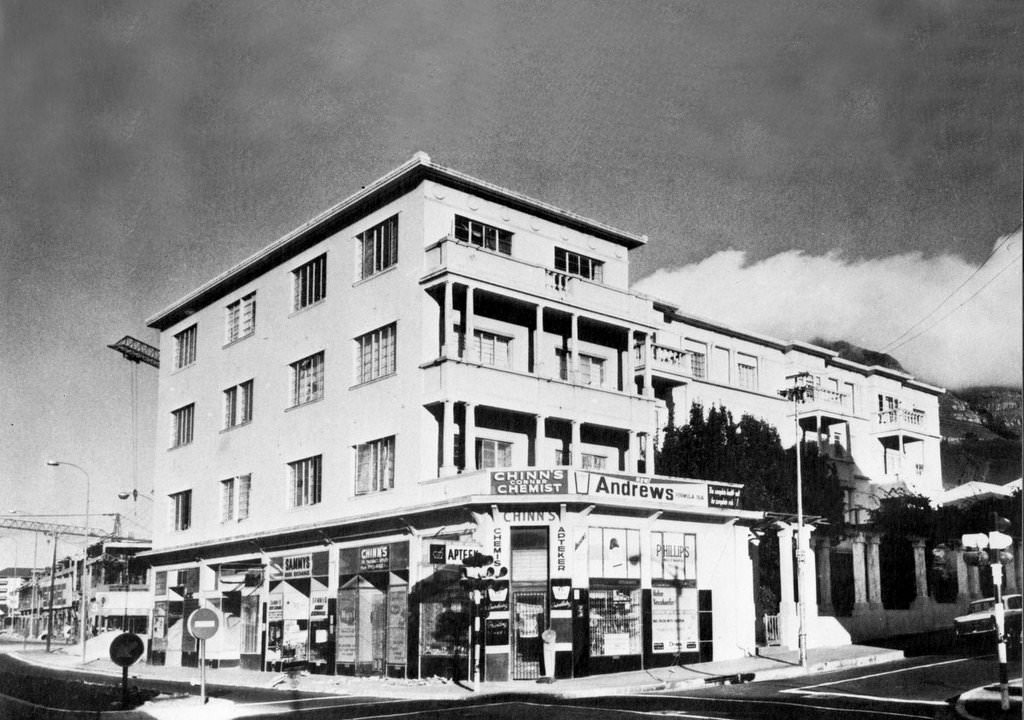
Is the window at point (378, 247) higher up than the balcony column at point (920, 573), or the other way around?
the window at point (378, 247)

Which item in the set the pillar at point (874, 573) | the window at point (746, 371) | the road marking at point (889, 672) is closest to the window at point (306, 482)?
the window at point (746, 371)

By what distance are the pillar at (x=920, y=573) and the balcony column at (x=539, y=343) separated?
39.9 ft

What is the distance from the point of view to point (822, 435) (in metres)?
13.7

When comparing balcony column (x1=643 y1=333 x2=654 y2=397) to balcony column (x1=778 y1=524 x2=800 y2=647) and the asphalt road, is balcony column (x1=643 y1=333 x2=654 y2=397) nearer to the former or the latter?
balcony column (x1=778 y1=524 x2=800 y2=647)

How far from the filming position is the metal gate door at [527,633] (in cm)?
1855

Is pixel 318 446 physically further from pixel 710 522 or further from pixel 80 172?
pixel 80 172

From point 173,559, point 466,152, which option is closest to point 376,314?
point 173,559

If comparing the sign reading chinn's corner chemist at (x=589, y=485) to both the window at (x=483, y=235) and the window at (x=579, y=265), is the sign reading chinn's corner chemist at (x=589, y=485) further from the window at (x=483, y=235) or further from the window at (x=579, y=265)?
the window at (x=579, y=265)

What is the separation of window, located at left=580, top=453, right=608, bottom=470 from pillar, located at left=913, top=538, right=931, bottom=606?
13337 mm

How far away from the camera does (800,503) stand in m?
18.1

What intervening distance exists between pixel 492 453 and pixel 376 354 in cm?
317

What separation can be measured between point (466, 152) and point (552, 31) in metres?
2.27

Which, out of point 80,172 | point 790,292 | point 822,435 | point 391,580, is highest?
point 80,172

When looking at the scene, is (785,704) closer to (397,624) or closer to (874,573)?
(874,573)
